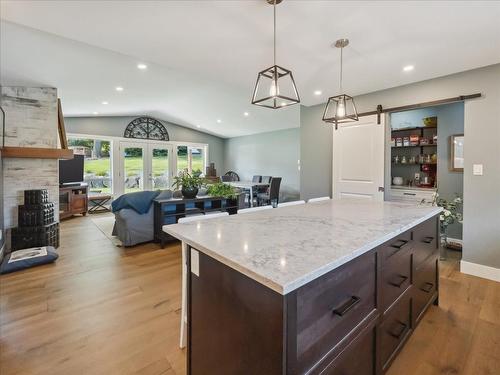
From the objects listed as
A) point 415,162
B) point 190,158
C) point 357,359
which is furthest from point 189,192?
point 190,158

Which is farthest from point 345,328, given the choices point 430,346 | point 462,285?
point 462,285

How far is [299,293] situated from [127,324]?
5.80 feet

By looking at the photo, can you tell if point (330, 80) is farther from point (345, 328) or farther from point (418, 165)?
point (345, 328)

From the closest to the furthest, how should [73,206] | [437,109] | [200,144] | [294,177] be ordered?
[437,109]
[73,206]
[294,177]
[200,144]

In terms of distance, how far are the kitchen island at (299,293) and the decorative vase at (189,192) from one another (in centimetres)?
250

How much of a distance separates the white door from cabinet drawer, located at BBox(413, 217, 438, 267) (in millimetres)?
1624

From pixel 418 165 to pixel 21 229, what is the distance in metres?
6.39

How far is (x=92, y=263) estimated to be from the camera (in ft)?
10.7

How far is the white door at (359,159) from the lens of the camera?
3650 millimetres

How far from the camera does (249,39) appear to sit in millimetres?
2318

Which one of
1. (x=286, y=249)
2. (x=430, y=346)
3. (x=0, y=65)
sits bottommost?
(x=430, y=346)

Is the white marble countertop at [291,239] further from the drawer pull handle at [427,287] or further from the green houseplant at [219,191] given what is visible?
the green houseplant at [219,191]

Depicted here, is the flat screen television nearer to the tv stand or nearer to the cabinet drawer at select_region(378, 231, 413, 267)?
the tv stand

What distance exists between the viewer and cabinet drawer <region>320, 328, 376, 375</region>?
101 centimetres
